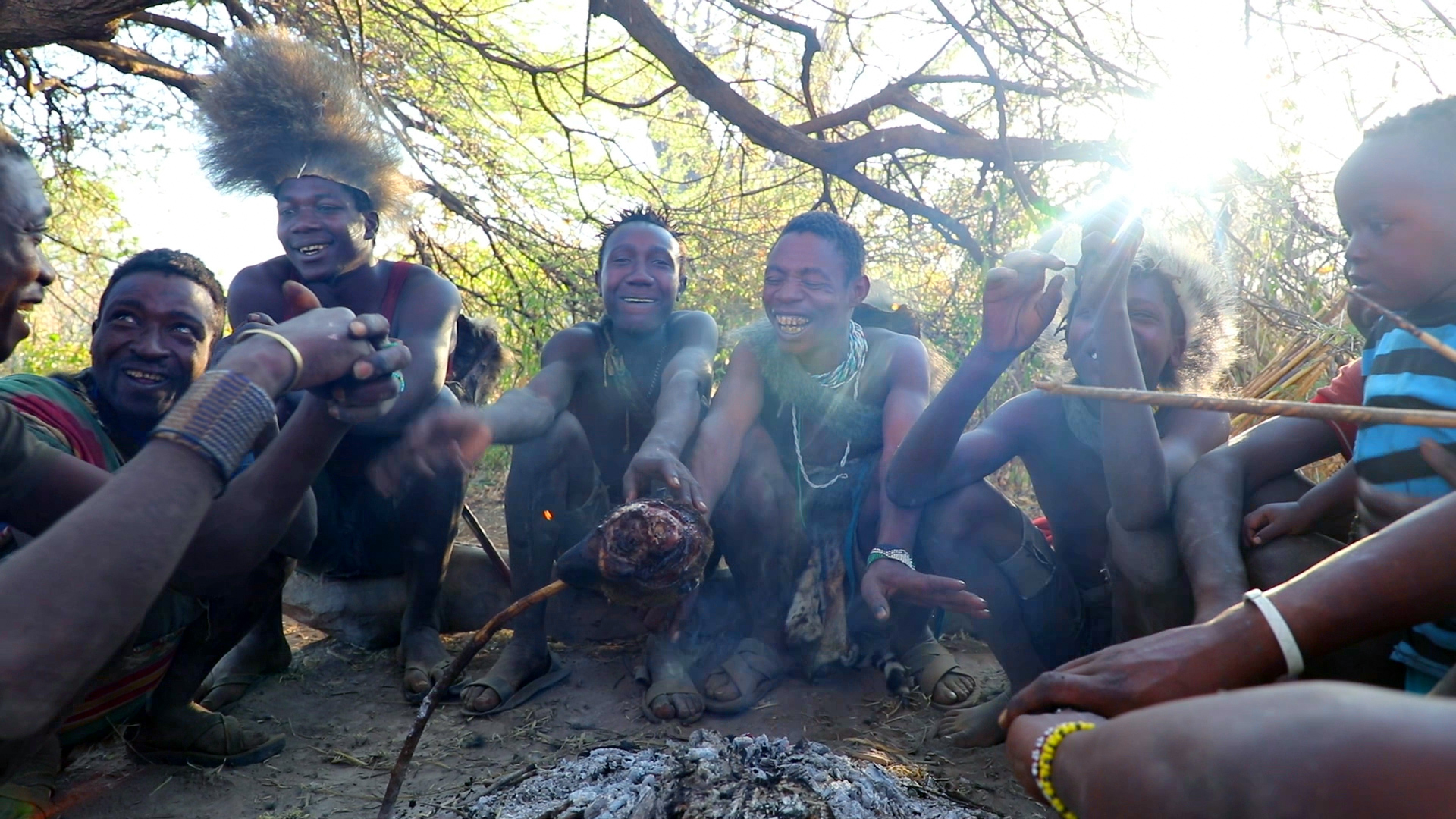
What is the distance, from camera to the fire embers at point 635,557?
2.42 metres

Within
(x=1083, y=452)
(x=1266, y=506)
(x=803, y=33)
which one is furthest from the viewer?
(x=803, y=33)

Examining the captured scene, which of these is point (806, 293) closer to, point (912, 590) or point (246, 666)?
point (912, 590)

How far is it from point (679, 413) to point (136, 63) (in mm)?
3929

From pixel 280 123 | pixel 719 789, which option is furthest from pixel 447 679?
pixel 280 123

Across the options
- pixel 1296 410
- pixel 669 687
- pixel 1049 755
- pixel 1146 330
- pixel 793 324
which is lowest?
pixel 669 687

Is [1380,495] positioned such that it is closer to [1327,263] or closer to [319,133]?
[1327,263]

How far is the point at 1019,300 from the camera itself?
2561 millimetres

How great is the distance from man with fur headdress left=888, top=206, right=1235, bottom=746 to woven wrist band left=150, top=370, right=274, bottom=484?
1804mm

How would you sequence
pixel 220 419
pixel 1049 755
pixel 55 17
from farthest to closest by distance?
pixel 55 17 < pixel 220 419 < pixel 1049 755

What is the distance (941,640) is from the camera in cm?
382

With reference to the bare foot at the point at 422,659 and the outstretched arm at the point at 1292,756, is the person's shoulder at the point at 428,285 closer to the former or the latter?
the bare foot at the point at 422,659

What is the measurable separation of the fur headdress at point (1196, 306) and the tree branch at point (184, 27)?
459cm

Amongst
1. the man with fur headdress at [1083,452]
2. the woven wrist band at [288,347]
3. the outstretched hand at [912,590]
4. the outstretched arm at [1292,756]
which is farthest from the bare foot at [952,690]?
the woven wrist band at [288,347]

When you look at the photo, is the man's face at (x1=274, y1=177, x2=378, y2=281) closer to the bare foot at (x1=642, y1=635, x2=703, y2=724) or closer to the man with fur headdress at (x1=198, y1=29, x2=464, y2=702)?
the man with fur headdress at (x1=198, y1=29, x2=464, y2=702)
